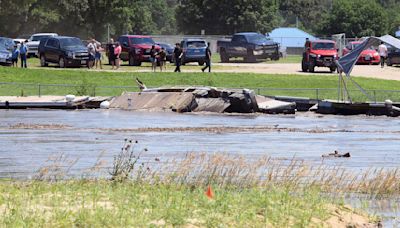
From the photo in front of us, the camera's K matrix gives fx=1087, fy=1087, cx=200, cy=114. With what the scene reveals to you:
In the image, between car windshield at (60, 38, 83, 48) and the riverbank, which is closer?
the riverbank

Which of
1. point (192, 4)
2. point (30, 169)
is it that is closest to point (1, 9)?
point (192, 4)

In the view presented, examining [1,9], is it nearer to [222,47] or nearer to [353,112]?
[222,47]

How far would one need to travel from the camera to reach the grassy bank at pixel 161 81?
47562 millimetres

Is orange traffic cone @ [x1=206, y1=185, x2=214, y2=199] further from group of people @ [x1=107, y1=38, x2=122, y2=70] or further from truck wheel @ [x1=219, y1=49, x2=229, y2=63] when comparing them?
truck wheel @ [x1=219, y1=49, x2=229, y2=63]

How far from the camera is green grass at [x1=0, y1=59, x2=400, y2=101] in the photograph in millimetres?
47594

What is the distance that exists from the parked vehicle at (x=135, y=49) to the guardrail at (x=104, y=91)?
53.3 ft

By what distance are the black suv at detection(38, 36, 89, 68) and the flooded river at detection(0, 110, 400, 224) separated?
62.2ft

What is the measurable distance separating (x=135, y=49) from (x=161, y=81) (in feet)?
45.5

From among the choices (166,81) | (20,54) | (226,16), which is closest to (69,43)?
(20,54)

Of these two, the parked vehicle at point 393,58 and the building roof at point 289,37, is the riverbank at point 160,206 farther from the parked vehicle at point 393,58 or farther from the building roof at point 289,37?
the building roof at point 289,37

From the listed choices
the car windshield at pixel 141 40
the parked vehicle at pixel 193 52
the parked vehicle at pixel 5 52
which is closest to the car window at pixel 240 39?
the parked vehicle at pixel 193 52

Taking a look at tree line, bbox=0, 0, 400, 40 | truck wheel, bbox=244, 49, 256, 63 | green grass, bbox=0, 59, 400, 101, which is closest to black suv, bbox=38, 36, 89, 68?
green grass, bbox=0, 59, 400, 101

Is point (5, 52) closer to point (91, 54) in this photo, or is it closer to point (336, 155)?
point (91, 54)

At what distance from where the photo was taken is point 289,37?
102 metres
